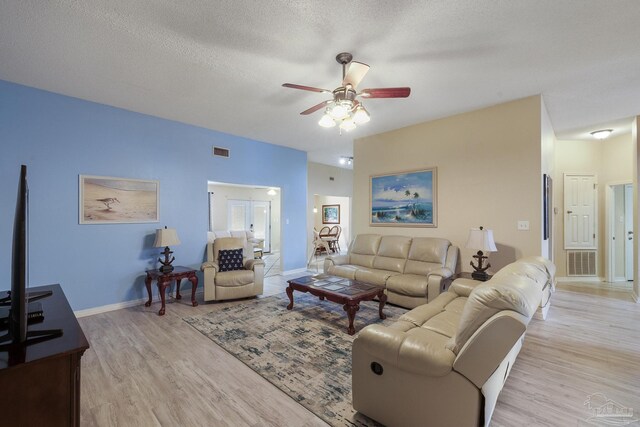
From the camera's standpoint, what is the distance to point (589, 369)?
8.02 ft

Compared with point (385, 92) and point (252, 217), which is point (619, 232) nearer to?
point (385, 92)

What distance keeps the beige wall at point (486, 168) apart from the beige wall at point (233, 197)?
593 cm

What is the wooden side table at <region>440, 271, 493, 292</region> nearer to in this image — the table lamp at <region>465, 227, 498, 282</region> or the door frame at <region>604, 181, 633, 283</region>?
the table lamp at <region>465, 227, 498, 282</region>

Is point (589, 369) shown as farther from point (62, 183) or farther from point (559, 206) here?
point (62, 183)

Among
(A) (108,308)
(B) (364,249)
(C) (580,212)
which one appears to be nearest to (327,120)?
(B) (364,249)

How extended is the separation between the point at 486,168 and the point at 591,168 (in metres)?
3.50

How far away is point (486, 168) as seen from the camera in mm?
→ 4051

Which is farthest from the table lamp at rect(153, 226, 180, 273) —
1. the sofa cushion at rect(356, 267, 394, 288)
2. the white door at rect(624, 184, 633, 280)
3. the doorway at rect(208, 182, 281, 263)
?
the white door at rect(624, 184, 633, 280)

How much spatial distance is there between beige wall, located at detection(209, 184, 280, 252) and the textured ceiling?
5.08 m

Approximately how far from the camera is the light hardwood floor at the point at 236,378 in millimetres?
1905

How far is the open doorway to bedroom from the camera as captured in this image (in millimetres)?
8969

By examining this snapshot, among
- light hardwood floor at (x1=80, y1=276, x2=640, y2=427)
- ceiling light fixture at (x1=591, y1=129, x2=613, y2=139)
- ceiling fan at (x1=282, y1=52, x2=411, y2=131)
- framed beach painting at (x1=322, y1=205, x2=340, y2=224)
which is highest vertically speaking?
ceiling light fixture at (x1=591, y1=129, x2=613, y2=139)

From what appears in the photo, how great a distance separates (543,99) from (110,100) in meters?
5.75

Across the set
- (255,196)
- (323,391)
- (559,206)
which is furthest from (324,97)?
(255,196)
